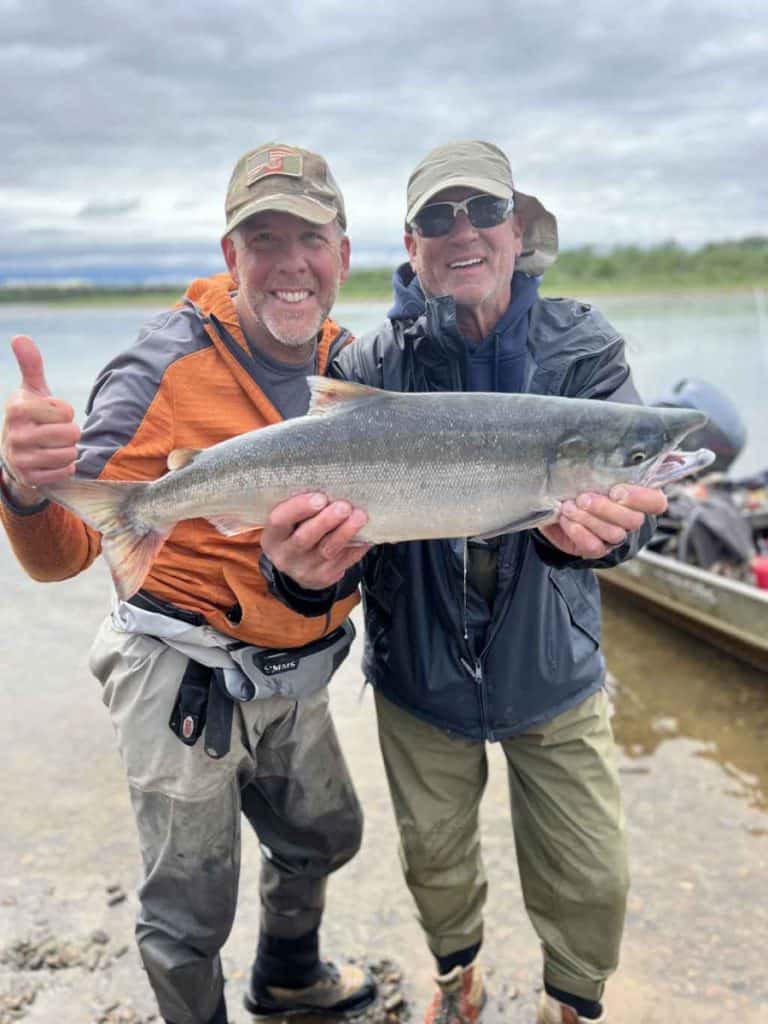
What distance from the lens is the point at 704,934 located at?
15.9 feet

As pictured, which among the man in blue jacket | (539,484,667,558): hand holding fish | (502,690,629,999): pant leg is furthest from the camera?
(502,690,629,999): pant leg

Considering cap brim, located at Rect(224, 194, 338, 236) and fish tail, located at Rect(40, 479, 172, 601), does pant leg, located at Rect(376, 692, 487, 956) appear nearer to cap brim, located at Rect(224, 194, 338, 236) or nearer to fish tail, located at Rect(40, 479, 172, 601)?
fish tail, located at Rect(40, 479, 172, 601)

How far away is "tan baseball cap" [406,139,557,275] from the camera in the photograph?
12.0 ft

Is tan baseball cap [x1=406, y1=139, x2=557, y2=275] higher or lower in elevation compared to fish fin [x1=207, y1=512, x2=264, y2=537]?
higher

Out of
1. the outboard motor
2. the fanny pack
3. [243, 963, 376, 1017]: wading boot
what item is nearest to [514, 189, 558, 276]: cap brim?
the fanny pack

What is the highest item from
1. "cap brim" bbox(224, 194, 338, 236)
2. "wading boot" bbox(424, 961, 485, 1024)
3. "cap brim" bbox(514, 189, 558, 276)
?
"cap brim" bbox(224, 194, 338, 236)

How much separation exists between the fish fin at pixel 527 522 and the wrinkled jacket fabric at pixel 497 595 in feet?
1.10

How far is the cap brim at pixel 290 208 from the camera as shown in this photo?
11.9ft

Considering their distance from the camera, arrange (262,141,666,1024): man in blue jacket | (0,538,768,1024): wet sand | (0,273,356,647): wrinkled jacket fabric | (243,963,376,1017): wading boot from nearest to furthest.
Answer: (0,273,356,647): wrinkled jacket fabric < (262,141,666,1024): man in blue jacket < (243,963,376,1017): wading boot < (0,538,768,1024): wet sand

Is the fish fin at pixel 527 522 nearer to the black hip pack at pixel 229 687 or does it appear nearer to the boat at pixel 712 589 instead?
the black hip pack at pixel 229 687

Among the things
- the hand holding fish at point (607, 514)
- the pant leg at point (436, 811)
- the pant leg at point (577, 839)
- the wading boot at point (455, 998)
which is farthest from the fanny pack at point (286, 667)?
the wading boot at point (455, 998)

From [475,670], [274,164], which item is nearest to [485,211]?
[274,164]

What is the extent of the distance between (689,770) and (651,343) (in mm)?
37434

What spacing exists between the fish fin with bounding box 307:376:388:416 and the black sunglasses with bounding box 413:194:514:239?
96 cm
